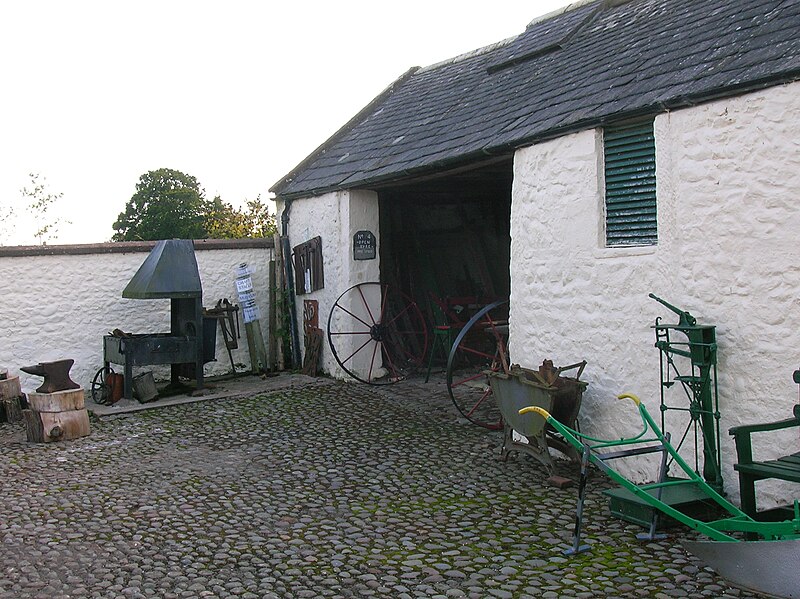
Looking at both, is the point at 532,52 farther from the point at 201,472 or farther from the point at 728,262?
the point at 201,472

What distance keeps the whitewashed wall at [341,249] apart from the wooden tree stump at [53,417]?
3465 mm

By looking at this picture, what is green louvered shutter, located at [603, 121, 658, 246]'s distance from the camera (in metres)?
5.82

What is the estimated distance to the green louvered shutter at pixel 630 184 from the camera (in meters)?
5.82

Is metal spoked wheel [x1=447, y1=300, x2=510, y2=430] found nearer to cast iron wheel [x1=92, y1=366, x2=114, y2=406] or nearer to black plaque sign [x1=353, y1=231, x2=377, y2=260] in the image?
black plaque sign [x1=353, y1=231, x2=377, y2=260]

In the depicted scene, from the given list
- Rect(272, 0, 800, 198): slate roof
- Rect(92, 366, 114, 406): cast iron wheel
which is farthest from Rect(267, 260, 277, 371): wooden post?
Rect(92, 366, 114, 406): cast iron wheel

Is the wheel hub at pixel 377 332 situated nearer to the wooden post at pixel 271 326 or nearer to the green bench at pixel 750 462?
the wooden post at pixel 271 326

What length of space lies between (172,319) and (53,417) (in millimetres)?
2498

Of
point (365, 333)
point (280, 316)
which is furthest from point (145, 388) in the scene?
point (365, 333)

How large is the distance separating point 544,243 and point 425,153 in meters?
2.56

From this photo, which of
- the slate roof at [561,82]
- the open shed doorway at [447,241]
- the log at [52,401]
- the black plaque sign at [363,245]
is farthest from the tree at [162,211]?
the log at [52,401]

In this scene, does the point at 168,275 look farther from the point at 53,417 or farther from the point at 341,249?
the point at 53,417

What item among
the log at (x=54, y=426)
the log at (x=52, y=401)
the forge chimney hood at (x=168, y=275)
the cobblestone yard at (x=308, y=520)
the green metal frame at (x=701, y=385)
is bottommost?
the cobblestone yard at (x=308, y=520)

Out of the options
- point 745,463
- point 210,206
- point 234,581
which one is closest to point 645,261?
point 745,463

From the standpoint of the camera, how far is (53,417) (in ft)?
26.0
